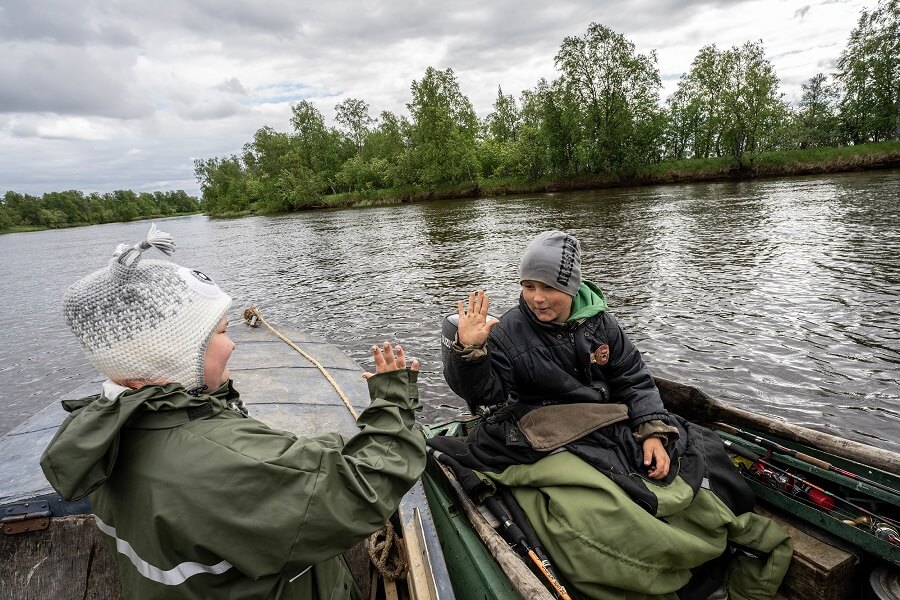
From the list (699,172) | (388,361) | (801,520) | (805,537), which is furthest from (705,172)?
(388,361)

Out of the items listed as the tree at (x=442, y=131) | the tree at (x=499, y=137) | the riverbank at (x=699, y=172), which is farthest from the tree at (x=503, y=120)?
the riverbank at (x=699, y=172)

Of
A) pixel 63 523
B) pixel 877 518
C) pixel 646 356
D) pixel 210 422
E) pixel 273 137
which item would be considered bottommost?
pixel 646 356

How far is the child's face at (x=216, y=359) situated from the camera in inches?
73.0

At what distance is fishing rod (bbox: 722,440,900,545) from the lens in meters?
2.95

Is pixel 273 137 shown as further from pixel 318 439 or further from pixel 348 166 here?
pixel 318 439

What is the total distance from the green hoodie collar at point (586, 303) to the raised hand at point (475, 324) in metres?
0.77

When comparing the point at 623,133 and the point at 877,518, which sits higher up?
the point at 623,133

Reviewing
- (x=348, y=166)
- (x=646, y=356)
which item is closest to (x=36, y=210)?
(x=348, y=166)

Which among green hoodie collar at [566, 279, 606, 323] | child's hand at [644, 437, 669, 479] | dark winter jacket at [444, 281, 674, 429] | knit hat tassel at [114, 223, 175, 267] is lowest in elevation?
child's hand at [644, 437, 669, 479]

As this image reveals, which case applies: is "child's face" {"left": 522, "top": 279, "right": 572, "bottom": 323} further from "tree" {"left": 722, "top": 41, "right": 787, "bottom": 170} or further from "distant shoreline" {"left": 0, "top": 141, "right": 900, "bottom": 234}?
"tree" {"left": 722, "top": 41, "right": 787, "bottom": 170}

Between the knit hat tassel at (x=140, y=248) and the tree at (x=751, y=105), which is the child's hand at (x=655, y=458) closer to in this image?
the knit hat tassel at (x=140, y=248)

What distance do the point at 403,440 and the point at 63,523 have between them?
250 cm

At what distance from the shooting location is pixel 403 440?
196 cm

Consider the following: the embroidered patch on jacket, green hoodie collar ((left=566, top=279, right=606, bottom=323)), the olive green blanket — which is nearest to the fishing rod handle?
the olive green blanket
